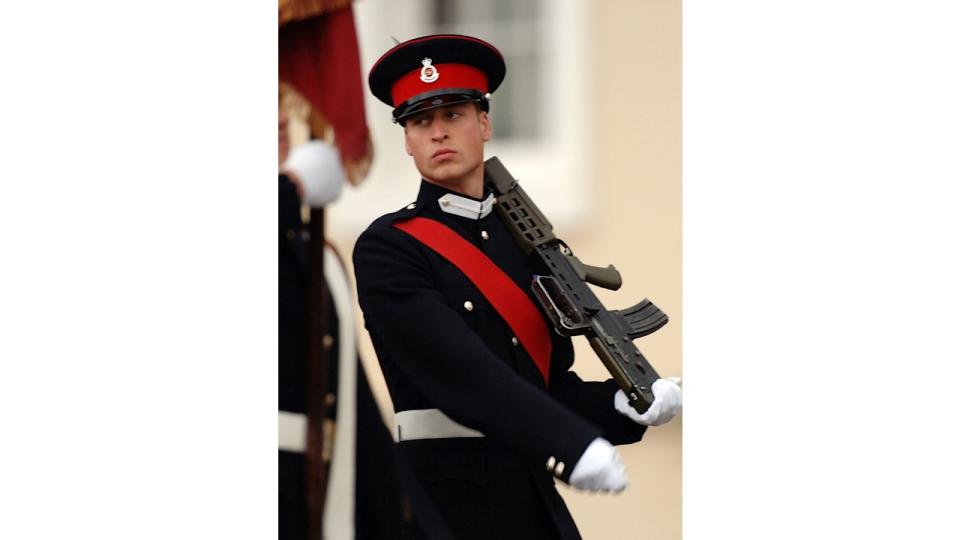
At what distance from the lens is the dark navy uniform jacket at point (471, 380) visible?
2510 mm

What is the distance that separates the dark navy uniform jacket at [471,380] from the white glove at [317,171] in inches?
8.8

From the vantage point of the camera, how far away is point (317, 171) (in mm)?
2918

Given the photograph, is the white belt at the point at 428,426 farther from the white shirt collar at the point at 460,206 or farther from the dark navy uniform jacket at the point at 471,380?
the white shirt collar at the point at 460,206

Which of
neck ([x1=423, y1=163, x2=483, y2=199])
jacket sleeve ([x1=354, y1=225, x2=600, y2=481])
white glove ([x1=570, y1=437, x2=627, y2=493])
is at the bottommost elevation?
white glove ([x1=570, y1=437, x2=627, y2=493])

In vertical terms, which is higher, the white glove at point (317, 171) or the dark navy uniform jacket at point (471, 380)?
the white glove at point (317, 171)

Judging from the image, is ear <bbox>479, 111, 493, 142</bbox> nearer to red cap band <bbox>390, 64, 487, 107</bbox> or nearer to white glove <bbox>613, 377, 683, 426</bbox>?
red cap band <bbox>390, 64, 487, 107</bbox>

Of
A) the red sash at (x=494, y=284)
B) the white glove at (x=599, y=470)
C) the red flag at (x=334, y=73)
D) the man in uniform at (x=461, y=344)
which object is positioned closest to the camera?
the white glove at (x=599, y=470)

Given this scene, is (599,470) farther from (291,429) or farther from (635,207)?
(291,429)

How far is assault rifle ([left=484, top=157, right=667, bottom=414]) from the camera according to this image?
2621 millimetres

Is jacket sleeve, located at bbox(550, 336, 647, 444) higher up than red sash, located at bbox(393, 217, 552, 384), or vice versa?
red sash, located at bbox(393, 217, 552, 384)

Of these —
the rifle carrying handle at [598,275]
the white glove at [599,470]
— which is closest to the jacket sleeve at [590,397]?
the rifle carrying handle at [598,275]

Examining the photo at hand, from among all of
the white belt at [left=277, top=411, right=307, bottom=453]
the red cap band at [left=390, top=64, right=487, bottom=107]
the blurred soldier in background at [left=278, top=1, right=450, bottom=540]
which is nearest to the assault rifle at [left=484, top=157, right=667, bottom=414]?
the red cap band at [left=390, top=64, right=487, bottom=107]

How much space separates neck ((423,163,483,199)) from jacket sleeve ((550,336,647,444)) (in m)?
0.31

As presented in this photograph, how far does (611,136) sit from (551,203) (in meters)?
0.23
